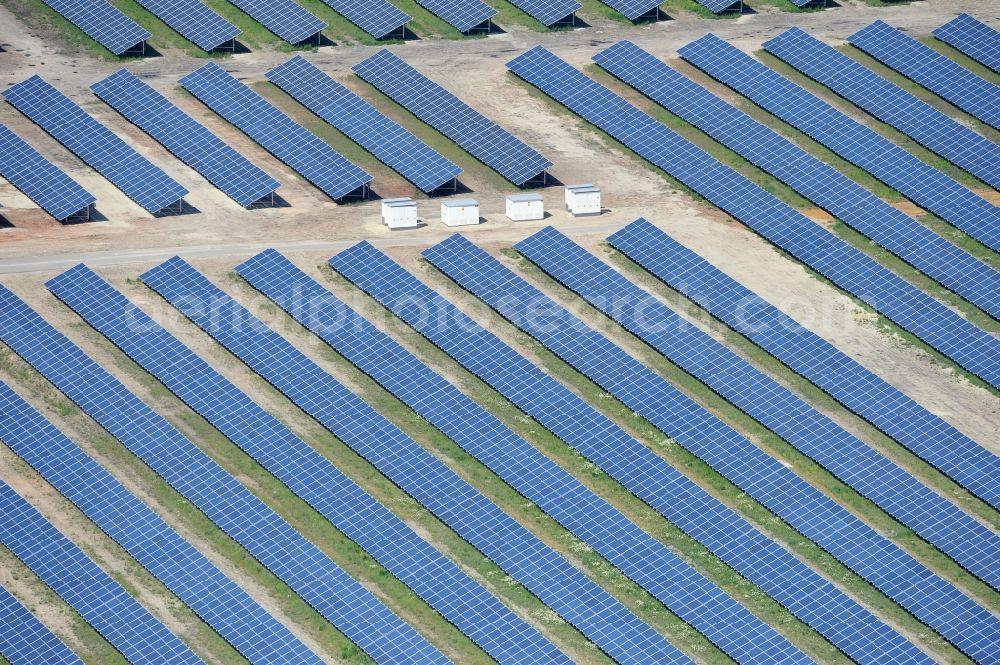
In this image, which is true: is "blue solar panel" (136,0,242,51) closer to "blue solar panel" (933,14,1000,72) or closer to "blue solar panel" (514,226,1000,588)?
"blue solar panel" (514,226,1000,588)

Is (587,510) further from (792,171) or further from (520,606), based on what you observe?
(792,171)

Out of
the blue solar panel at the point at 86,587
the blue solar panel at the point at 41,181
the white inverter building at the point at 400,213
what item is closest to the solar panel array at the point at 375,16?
the white inverter building at the point at 400,213

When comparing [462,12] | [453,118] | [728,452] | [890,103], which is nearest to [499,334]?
[728,452]

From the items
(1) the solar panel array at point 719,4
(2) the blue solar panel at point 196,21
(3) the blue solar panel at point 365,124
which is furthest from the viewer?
(1) the solar panel array at point 719,4

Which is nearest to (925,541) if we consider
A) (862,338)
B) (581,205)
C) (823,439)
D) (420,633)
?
(823,439)

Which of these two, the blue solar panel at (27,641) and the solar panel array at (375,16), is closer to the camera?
the blue solar panel at (27,641)

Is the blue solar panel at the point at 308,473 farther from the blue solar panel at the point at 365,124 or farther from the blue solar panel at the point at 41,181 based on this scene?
the blue solar panel at the point at 365,124
